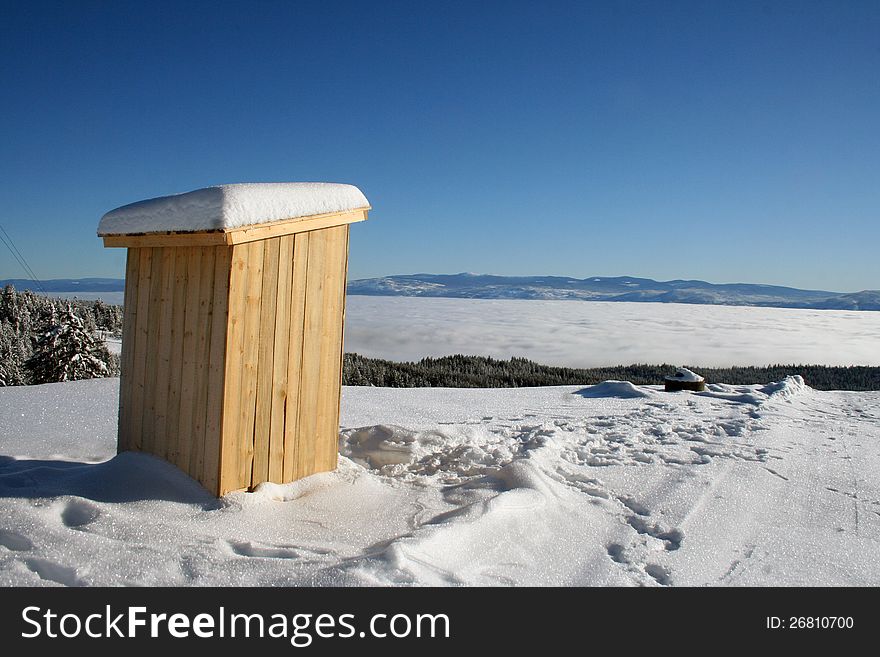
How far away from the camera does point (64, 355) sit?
21.6m

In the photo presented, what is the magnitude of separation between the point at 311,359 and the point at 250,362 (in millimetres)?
631

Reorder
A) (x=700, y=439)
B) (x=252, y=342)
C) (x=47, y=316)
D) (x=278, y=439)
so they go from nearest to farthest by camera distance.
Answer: (x=252, y=342) < (x=278, y=439) < (x=700, y=439) < (x=47, y=316)

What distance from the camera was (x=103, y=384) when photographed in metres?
9.63

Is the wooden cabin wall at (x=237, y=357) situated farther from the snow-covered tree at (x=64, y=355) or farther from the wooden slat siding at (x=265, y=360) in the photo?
the snow-covered tree at (x=64, y=355)

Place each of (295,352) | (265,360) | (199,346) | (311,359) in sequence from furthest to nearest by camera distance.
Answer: (311,359), (295,352), (265,360), (199,346)

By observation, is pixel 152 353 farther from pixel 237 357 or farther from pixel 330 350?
pixel 330 350

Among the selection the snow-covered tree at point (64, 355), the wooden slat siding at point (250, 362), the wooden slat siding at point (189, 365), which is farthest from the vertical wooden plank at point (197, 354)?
the snow-covered tree at point (64, 355)

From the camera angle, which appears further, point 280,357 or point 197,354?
point 280,357

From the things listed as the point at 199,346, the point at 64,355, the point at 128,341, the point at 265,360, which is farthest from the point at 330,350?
the point at 64,355

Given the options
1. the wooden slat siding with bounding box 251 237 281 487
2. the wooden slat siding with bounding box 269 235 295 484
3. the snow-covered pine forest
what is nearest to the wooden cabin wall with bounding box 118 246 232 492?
the wooden slat siding with bounding box 251 237 281 487

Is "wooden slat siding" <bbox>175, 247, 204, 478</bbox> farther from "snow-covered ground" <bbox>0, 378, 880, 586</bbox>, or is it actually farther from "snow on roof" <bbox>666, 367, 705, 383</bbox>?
"snow on roof" <bbox>666, 367, 705, 383</bbox>
